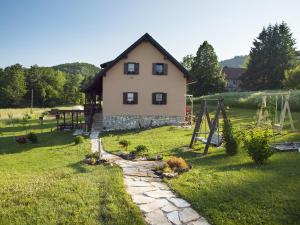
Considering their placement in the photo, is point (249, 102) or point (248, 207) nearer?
point (248, 207)

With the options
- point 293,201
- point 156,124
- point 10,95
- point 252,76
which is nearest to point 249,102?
point 156,124

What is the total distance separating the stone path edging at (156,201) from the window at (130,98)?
16.8 metres

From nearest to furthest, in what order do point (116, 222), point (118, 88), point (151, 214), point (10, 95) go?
point (116, 222)
point (151, 214)
point (118, 88)
point (10, 95)

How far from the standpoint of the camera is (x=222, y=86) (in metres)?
59.3

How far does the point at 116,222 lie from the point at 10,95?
259ft

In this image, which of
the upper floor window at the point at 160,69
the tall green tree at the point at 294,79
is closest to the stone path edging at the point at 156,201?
the upper floor window at the point at 160,69

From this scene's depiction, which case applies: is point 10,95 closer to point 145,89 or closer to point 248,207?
point 145,89

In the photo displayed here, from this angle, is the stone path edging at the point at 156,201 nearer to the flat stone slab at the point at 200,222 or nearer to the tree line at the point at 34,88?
the flat stone slab at the point at 200,222

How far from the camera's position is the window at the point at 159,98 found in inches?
1128

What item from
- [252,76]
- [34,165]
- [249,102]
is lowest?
[34,165]

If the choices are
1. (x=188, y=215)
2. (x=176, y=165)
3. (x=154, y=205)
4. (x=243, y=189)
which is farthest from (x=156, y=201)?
(x=176, y=165)

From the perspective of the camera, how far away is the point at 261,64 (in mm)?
63000

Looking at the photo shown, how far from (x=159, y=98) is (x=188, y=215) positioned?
70.9 ft

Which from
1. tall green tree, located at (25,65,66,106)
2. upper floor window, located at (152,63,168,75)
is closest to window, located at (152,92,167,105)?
upper floor window, located at (152,63,168,75)
